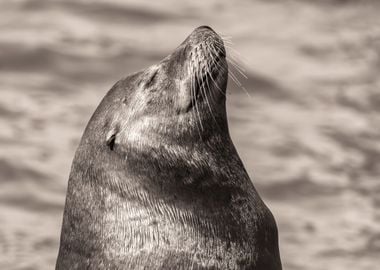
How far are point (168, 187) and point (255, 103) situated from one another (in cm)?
705

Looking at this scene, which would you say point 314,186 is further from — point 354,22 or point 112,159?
point 112,159

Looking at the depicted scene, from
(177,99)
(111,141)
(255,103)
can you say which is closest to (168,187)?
(111,141)

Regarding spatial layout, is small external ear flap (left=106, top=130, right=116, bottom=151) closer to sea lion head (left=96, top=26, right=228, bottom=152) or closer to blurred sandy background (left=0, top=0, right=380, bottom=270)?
sea lion head (left=96, top=26, right=228, bottom=152)

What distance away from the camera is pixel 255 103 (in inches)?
567

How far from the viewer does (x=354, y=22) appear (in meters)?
15.9

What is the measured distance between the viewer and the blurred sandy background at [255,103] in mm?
12305

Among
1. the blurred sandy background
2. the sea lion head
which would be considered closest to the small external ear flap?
the sea lion head

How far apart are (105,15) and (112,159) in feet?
28.6

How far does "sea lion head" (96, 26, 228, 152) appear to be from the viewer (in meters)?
7.55

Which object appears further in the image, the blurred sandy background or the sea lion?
the blurred sandy background

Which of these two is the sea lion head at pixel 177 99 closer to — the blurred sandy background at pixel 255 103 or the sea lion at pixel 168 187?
the sea lion at pixel 168 187

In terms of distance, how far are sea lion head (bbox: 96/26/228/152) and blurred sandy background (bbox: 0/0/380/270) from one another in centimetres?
400

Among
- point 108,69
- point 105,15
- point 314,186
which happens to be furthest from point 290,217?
point 105,15

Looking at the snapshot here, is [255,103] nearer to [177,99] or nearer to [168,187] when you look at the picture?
[177,99]
